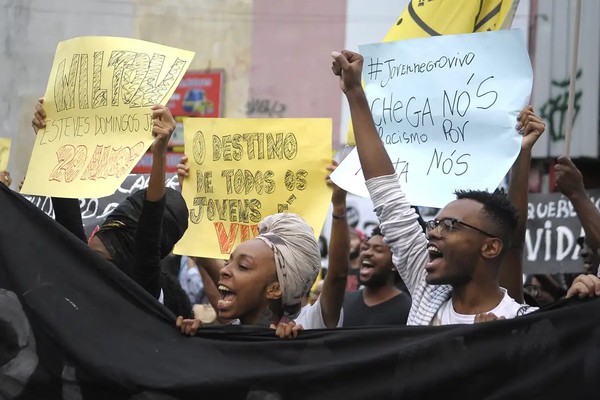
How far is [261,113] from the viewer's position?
18688 mm

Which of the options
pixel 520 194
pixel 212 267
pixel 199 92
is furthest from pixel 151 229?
pixel 199 92

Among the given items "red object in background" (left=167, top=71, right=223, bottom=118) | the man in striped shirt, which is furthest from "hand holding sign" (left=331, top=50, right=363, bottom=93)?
"red object in background" (left=167, top=71, right=223, bottom=118)

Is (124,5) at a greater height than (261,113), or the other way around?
(124,5)

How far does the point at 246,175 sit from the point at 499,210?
5.10ft

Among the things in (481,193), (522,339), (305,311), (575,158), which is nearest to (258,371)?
(522,339)

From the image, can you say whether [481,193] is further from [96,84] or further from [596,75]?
[596,75]

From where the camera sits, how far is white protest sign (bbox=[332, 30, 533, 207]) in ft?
12.8

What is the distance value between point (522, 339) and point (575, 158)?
10.4 m

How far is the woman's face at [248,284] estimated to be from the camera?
11.9 ft

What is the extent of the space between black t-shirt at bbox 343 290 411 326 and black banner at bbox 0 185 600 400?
77.2 inches

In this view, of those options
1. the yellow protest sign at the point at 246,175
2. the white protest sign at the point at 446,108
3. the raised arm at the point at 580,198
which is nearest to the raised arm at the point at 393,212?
the white protest sign at the point at 446,108

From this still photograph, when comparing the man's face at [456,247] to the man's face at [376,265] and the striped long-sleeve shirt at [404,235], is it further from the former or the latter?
the man's face at [376,265]

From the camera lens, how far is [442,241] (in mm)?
3506

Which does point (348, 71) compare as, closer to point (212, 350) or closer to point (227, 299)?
point (227, 299)
